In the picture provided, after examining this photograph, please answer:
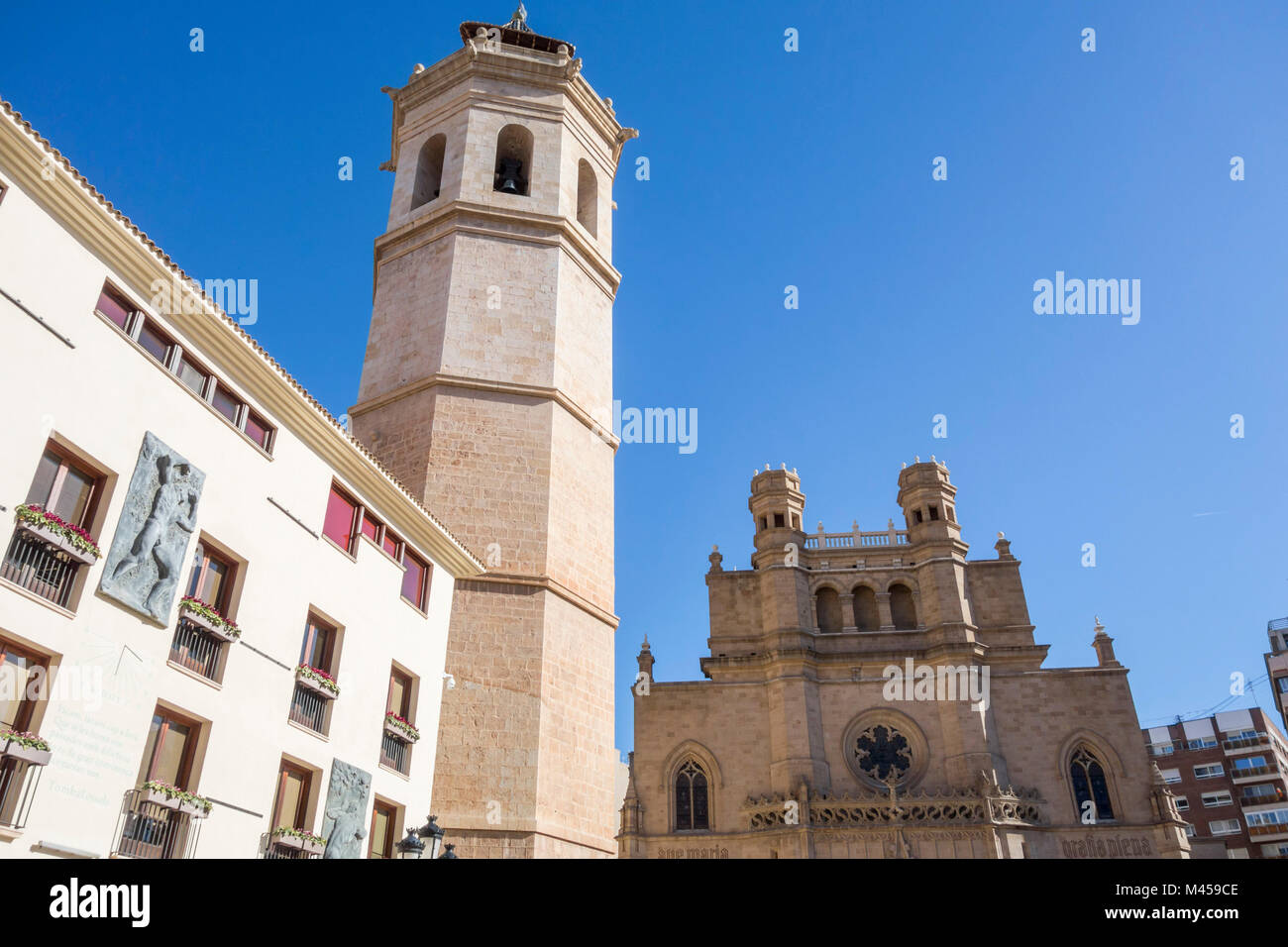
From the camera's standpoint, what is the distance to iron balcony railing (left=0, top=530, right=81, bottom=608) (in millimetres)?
8477

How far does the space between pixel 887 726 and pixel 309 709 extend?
2556 cm

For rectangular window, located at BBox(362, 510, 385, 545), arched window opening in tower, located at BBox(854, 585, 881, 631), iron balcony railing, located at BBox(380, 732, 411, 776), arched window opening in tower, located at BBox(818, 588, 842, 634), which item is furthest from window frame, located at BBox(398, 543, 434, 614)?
arched window opening in tower, located at BBox(854, 585, 881, 631)

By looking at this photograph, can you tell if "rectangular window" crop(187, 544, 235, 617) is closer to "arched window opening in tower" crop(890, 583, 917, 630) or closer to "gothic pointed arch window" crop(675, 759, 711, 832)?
"gothic pointed arch window" crop(675, 759, 711, 832)

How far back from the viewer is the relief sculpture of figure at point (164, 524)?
31.9ft

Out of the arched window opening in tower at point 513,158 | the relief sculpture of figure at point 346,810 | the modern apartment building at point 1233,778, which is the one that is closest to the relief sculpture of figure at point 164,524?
the relief sculpture of figure at point 346,810

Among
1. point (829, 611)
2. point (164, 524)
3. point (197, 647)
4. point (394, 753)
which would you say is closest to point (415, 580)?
point (394, 753)

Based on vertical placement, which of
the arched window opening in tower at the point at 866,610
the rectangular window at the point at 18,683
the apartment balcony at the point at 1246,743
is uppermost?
the apartment balcony at the point at 1246,743

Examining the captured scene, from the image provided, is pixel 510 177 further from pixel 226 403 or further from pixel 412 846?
pixel 412 846

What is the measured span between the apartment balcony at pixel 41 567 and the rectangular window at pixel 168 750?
65.5 inches

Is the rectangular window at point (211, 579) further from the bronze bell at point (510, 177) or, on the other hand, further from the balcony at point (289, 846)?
the bronze bell at point (510, 177)

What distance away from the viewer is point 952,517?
124 ft

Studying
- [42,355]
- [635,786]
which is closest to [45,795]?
[42,355]
